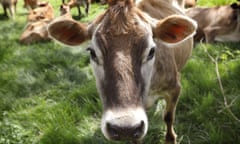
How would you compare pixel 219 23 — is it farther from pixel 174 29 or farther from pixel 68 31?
pixel 68 31

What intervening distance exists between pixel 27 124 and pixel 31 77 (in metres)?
1.57

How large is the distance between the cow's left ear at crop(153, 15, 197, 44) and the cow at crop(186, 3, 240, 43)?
391 cm

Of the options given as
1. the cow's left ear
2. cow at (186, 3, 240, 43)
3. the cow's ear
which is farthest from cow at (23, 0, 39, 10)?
the cow's left ear

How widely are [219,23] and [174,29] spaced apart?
4.48 metres

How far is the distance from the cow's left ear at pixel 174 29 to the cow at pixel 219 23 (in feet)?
12.8

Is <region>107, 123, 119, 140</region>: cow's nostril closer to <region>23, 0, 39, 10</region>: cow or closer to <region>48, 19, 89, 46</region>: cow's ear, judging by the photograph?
<region>48, 19, 89, 46</region>: cow's ear

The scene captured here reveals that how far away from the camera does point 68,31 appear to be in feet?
10.2

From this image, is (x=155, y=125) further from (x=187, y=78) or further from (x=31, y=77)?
(x=31, y=77)

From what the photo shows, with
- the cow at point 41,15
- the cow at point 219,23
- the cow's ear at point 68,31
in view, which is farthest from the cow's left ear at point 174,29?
the cow at point 41,15

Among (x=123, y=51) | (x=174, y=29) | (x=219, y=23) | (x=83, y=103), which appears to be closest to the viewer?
(x=123, y=51)

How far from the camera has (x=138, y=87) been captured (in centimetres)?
265

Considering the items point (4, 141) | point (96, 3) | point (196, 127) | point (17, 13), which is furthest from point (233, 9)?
point (17, 13)

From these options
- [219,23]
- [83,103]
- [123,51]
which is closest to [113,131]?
[123,51]

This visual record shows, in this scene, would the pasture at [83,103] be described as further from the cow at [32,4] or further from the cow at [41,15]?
the cow at [32,4]
